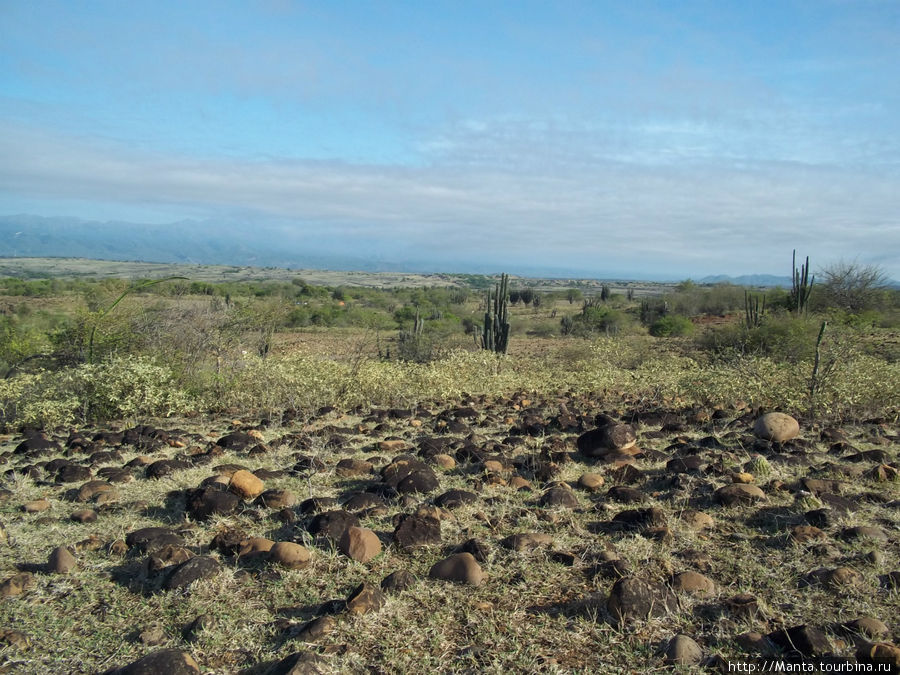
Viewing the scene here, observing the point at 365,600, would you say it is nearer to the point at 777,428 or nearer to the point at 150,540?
the point at 150,540

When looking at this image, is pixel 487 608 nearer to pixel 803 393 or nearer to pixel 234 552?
pixel 234 552

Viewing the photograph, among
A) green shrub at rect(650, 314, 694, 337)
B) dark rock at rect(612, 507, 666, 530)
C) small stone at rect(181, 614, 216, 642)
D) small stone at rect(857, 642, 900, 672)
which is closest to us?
small stone at rect(857, 642, 900, 672)

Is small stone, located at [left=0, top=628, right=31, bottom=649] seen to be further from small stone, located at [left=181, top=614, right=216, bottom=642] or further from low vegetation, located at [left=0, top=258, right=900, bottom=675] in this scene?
small stone, located at [left=181, top=614, right=216, bottom=642]

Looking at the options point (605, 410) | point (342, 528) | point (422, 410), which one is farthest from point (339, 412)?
point (342, 528)

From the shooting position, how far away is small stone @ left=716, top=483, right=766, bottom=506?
4746 millimetres

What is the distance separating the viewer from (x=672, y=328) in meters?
30.9

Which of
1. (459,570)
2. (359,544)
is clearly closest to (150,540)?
(359,544)

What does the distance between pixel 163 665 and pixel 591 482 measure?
3.66 meters

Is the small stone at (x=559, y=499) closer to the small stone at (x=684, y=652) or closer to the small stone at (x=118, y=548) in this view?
the small stone at (x=684, y=652)

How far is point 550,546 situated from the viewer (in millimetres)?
4031

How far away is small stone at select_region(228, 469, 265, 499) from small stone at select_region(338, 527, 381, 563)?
1.42 meters

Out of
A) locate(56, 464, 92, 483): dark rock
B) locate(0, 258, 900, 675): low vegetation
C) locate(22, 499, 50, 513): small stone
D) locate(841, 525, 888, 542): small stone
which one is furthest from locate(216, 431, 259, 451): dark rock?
locate(841, 525, 888, 542): small stone

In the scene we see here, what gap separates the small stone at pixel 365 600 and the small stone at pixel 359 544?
528 mm

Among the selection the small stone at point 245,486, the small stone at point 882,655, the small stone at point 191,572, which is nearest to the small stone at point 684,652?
the small stone at point 882,655
